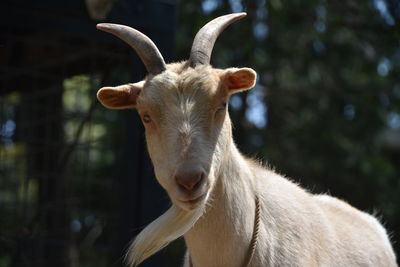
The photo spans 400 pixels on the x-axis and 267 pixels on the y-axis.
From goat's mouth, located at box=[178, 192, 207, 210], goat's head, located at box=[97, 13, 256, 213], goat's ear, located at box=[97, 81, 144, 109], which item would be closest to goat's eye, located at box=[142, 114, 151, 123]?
goat's head, located at box=[97, 13, 256, 213]

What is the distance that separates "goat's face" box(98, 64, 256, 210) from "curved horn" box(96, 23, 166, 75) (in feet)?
0.22

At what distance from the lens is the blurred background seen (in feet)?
23.1

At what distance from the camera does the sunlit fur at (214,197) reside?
382 centimetres

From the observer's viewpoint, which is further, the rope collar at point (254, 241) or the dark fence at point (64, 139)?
the dark fence at point (64, 139)

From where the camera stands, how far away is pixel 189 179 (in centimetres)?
358

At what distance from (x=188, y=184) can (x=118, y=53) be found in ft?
11.0

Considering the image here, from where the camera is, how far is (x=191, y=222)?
3906mm

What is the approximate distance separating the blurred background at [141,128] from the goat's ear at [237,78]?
79.4 inches

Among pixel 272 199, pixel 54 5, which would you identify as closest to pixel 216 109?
pixel 272 199

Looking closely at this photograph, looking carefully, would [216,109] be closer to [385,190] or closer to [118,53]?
[118,53]

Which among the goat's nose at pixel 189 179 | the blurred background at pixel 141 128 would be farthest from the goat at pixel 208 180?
the blurred background at pixel 141 128

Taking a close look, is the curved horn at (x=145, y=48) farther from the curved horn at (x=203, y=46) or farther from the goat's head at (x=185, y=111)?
the curved horn at (x=203, y=46)

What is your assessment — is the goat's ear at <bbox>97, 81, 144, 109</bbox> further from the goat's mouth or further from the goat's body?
the goat's mouth

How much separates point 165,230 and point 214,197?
0.34 meters
